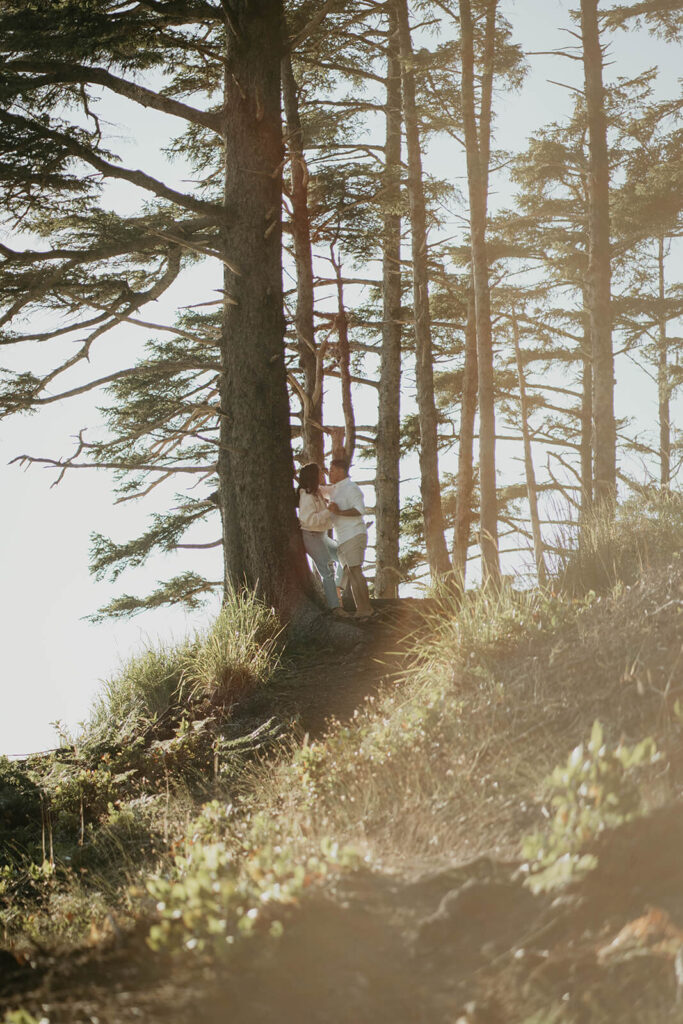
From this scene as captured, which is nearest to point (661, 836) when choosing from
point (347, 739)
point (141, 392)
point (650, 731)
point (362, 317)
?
point (650, 731)

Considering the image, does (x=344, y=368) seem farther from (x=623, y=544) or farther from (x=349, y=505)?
(x=623, y=544)

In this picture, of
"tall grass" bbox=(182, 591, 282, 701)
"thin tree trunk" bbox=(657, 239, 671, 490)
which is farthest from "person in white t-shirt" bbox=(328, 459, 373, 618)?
"thin tree trunk" bbox=(657, 239, 671, 490)

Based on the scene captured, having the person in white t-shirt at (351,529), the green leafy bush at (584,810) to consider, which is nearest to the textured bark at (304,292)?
the person in white t-shirt at (351,529)

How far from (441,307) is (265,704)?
1107cm

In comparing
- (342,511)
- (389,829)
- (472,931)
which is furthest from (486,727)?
(342,511)

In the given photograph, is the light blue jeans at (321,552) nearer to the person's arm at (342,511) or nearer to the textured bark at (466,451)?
the person's arm at (342,511)

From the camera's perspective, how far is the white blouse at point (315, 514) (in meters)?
9.76

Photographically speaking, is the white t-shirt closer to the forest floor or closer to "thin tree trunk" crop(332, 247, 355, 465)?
"thin tree trunk" crop(332, 247, 355, 465)

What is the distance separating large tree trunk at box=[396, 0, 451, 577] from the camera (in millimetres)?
12898

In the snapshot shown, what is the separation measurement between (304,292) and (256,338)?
295 centimetres

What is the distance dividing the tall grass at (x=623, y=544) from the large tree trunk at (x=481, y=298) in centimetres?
321

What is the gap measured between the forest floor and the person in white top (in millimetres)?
4826

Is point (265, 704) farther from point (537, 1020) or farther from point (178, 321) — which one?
point (178, 321)

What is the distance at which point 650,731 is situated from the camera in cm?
475
